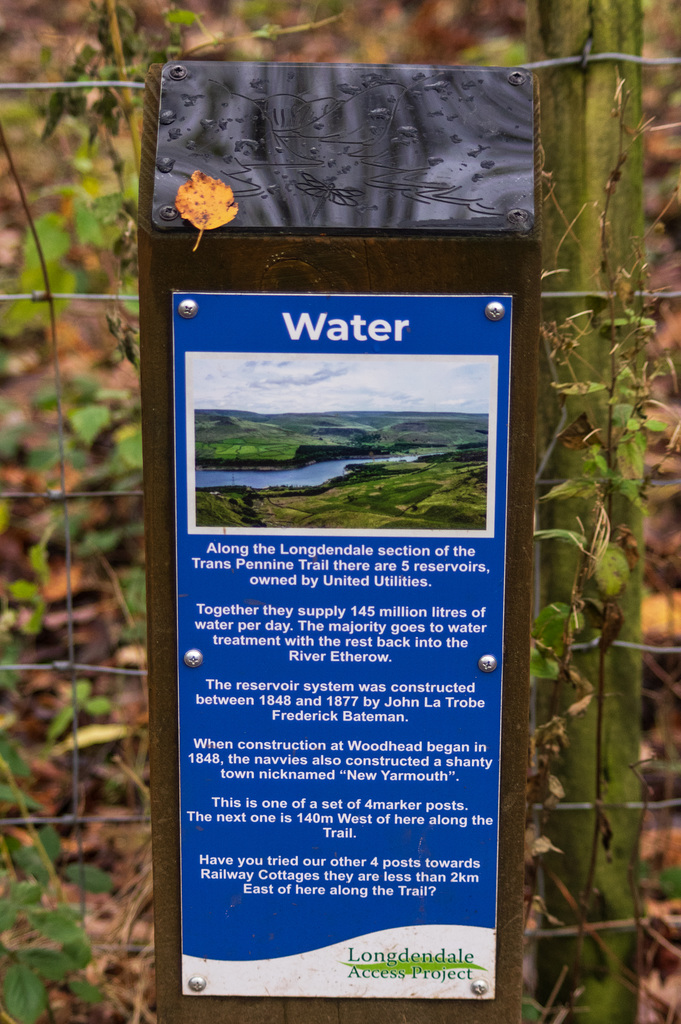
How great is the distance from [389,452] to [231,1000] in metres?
0.96

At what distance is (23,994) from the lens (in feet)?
5.67

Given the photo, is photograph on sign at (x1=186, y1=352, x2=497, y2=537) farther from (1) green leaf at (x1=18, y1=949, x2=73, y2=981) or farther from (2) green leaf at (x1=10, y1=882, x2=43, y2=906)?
(1) green leaf at (x1=18, y1=949, x2=73, y2=981)

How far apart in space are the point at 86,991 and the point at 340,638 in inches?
44.1

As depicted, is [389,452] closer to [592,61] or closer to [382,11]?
[592,61]

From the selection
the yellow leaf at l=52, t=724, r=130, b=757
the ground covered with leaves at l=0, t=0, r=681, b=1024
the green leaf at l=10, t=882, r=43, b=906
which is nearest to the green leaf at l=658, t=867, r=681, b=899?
the ground covered with leaves at l=0, t=0, r=681, b=1024

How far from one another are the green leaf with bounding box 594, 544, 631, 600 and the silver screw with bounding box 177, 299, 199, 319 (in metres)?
0.87

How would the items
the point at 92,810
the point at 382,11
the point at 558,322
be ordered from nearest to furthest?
the point at 558,322
the point at 92,810
the point at 382,11

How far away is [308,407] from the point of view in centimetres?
138

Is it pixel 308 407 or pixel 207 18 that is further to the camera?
pixel 207 18

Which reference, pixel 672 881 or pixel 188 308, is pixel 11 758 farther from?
pixel 672 881

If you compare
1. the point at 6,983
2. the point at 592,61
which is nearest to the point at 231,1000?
the point at 6,983

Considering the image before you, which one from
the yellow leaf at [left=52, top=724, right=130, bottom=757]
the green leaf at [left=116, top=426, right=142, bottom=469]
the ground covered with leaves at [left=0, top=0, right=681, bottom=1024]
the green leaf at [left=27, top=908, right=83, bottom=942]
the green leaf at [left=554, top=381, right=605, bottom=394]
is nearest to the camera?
the green leaf at [left=554, top=381, right=605, bottom=394]

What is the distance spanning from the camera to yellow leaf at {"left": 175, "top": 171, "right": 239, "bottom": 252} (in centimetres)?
136

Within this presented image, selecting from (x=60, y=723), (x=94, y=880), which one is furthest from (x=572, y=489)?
(x=60, y=723)
